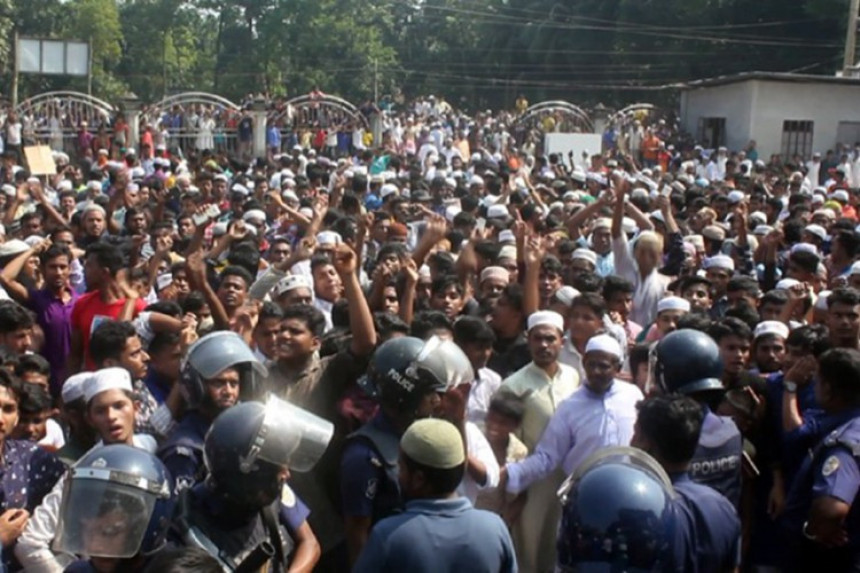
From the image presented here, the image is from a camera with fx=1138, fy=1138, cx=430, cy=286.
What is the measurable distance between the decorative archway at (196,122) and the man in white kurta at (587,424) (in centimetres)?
2257

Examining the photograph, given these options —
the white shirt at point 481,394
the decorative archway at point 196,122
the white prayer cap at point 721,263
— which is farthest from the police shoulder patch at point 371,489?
the decorative archway at point 196,122

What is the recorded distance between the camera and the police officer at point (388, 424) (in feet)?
13.0

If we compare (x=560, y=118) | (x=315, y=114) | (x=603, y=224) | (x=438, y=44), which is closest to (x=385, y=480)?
(x=603, y=224)

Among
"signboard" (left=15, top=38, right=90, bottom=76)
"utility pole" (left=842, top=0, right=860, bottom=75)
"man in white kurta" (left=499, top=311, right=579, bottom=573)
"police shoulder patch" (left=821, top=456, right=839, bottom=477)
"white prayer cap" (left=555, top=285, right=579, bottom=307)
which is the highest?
"utility pole" (left=842, top=0, right=860, bottom=75)

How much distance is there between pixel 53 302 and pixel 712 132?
24662mm

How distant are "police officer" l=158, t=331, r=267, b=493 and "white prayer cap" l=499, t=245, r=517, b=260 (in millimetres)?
4220

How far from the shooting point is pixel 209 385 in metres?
4.05

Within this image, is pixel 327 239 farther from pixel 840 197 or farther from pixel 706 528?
pixel 840 197

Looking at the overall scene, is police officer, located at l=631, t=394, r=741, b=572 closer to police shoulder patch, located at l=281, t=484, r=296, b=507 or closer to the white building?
police shoulder patch, located at l=281, t=484, r=296, b=507

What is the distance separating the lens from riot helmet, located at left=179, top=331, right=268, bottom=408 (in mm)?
4043

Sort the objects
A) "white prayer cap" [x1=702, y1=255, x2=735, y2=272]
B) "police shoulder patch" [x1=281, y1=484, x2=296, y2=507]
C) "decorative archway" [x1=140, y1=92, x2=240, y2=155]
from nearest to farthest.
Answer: "police shoulder patch" [x1=281, y1=484, x2=296, y2=507] < "white prayer cap" [x1=702, y1=255, x2=735, y2=272] < "decorative archway" [x1=140, y1=92, x2=240, y2=155]

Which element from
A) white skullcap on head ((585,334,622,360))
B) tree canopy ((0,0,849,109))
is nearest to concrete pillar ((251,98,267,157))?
tree canopy ((0,0,849,109))

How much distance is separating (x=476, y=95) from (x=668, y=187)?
36.8m

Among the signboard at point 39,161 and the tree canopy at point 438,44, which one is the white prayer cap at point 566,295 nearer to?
the signboard at point 39,161
